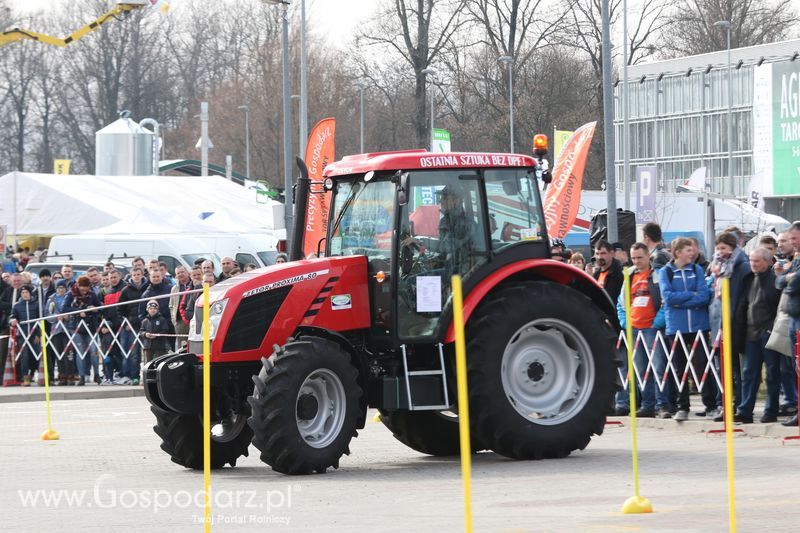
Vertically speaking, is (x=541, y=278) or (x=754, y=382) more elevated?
(x=541, y=278)

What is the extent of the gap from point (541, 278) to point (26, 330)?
13.5 m

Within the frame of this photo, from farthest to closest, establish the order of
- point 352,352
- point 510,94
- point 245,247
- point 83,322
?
point 510,94, point 245,247, point 83,322, point 352,352

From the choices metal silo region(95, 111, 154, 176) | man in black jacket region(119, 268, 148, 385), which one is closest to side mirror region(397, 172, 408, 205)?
man in black jacket region(119, 268, 148, 385)

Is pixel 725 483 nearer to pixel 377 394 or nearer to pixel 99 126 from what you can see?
pixel 377 394

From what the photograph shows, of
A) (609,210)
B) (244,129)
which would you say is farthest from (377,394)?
(244,129)

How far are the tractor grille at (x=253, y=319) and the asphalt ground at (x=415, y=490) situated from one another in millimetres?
1080

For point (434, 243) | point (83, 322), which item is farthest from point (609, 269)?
point (83, 322)

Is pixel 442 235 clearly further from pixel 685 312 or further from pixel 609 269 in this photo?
pixel 609 269

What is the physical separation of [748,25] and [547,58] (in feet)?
53.2

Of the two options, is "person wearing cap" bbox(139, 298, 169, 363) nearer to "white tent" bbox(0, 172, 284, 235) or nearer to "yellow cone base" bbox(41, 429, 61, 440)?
"yellow cone base" bbox(41, 429, 61, 440)

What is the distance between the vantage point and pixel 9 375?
24438 millimetres

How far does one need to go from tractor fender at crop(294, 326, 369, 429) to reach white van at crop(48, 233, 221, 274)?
21.5 meters

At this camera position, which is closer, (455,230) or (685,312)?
(455,230)

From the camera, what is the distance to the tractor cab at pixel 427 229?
12164 millimetres
